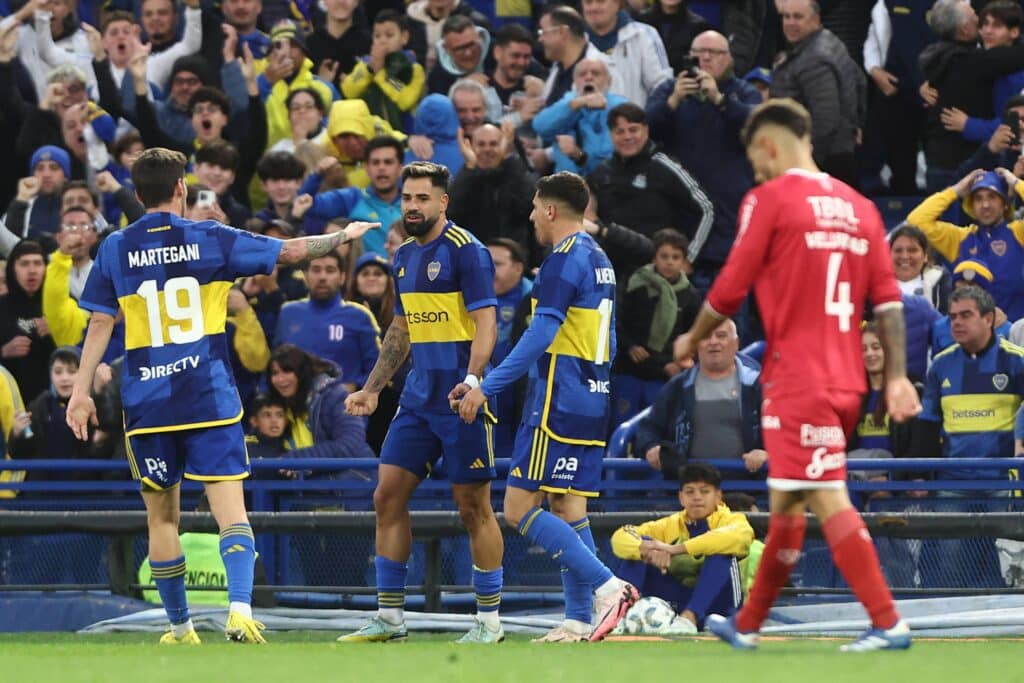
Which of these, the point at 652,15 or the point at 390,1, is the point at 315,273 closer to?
the point at 652,15

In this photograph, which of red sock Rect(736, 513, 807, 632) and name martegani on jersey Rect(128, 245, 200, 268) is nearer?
red sock Rect(736, 513, 807, 632)

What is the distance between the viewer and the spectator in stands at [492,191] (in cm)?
1441

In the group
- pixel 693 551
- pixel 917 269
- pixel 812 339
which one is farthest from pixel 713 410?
pixel 812 339

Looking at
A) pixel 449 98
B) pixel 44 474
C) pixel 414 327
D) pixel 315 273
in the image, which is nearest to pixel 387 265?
pixel 315 273

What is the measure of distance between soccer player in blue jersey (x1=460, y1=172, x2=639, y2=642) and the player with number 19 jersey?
2.26 meters

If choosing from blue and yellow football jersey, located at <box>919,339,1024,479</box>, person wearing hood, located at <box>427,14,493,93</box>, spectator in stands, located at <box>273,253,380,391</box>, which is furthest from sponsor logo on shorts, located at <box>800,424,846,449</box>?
person wearing hood, located at <box>427,14,493,93</box>

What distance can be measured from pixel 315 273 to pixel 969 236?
16.3 feet

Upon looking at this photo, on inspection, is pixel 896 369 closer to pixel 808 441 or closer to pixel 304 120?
pixel 808 441

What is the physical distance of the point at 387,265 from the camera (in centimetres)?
1455

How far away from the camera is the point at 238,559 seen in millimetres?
9625

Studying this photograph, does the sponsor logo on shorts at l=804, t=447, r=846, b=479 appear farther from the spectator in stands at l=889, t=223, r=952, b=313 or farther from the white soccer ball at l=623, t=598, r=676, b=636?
the spectator in stands at l=889, t=223, r=952, b=313

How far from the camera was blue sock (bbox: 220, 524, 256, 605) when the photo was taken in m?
9.58

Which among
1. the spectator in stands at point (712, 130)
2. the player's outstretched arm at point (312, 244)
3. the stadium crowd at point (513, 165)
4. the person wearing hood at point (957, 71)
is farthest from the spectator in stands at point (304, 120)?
the player's outstretched arm at point (312, 244)

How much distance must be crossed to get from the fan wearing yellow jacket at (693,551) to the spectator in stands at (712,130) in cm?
323
